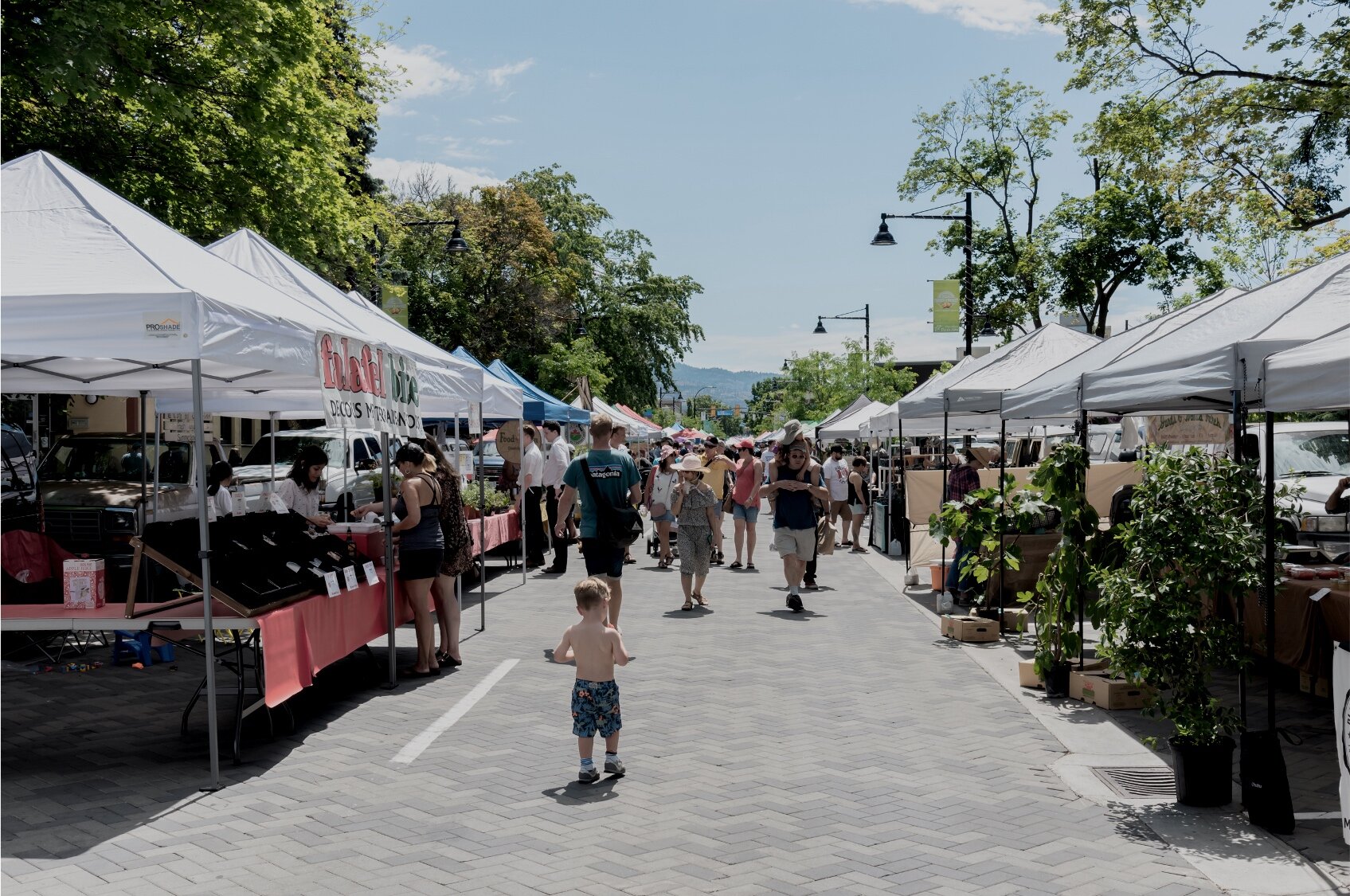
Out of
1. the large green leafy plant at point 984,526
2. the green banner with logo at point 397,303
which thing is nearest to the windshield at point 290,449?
the green banner with logo at point 397,303

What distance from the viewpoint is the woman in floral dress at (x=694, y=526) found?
13.4 m

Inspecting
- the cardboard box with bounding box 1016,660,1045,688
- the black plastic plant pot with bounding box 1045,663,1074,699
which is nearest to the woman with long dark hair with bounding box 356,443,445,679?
the cardboard box with bounding box 1016,660,1045,688

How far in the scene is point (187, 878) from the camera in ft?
16.0

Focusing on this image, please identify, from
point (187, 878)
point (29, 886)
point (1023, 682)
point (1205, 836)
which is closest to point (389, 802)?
point (187, 878)

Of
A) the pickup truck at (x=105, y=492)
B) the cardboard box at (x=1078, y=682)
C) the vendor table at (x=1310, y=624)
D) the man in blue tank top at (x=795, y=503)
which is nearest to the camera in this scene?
the vendor table at (x=1310, y=624)

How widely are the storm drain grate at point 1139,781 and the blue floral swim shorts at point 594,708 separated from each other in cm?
279

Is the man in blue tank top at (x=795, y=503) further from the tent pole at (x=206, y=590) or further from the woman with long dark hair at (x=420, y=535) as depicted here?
the tent pole at (x=206, y=590)

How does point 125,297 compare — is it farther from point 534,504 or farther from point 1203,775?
point 534,504

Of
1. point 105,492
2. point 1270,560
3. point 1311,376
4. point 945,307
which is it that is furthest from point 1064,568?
point 945,307

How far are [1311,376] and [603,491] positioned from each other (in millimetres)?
5790

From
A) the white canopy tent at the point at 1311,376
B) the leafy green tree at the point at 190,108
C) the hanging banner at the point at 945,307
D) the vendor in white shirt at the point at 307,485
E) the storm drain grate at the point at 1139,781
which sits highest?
the leafy green tree at the point at 190,108

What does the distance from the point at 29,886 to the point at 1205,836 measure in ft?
Result: 17.2

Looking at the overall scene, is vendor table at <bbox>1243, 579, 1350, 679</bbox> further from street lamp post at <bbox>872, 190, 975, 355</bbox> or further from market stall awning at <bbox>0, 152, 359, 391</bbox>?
street lamp post at <bbox>872, 190, 975, 355</bbox>

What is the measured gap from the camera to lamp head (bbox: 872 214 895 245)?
100 feet
